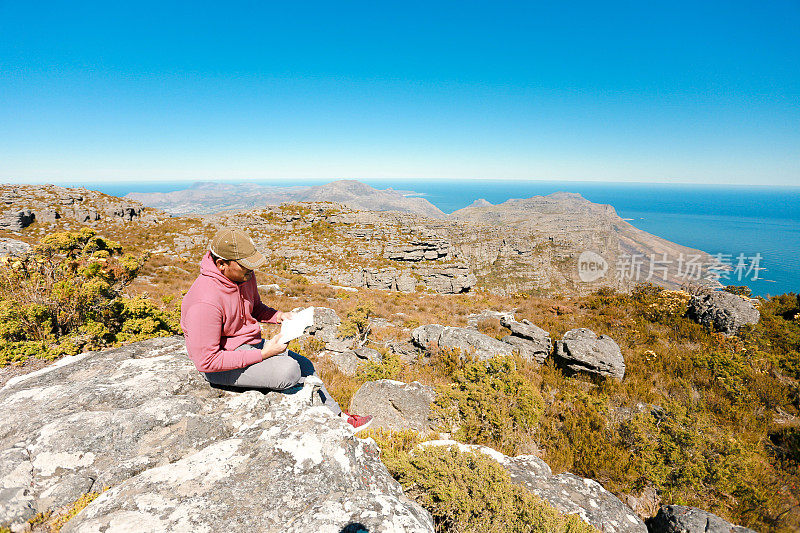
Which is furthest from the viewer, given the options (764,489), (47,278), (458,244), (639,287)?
(458,244)

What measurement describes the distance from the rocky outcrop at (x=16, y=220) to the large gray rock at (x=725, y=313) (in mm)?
61420

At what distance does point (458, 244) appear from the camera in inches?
A: 3593

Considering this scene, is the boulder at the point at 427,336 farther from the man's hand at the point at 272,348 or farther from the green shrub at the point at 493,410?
the man's hand at the point at 272,348

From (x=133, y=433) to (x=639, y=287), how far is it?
19021mm

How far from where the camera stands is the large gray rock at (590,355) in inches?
316

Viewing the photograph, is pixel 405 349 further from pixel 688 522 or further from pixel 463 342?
pixel 688 522

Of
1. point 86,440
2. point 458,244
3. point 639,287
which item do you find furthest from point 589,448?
point 458,244

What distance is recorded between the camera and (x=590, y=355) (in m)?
8.31

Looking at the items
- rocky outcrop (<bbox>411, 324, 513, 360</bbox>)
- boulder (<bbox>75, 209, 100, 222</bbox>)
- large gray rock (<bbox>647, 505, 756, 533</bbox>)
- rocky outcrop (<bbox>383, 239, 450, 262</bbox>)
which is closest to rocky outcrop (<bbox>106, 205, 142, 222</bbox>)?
boulder (<bbox>75, 209, 100, 222</bbox>)

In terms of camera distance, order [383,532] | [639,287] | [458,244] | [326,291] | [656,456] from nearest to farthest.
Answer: [383,532] < [656,456] < [639,287] < [326,291] < [458,244]

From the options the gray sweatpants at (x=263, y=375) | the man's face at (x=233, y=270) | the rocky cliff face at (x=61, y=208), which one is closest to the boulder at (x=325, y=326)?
the gray sweatpants at (x=263, y=375)

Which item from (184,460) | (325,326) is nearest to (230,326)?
(184,460)

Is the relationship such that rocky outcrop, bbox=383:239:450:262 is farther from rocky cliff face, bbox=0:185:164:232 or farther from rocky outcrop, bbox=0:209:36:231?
rocky outcrop, bbox=0:209:36:231

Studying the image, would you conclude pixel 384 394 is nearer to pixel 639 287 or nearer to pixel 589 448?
pixel 589 448
